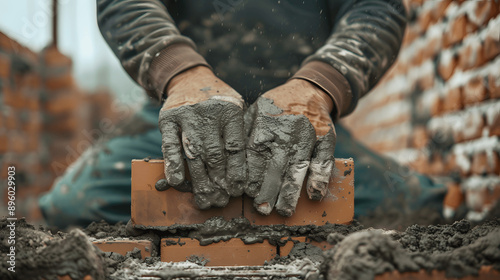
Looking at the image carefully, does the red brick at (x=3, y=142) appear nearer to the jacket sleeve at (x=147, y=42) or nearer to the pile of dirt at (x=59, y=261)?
the jacket sleeve at (x=147, y=42)

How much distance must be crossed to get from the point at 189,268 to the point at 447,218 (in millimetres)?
1929

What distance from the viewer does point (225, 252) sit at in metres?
1.37

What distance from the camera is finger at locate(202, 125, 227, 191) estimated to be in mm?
1358

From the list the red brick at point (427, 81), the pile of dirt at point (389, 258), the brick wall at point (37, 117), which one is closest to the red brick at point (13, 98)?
the brick wall at point (37, 117)

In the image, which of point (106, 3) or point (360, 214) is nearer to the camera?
point (106, 3)

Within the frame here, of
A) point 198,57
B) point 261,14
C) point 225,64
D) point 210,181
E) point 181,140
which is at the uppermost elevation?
point 261,14

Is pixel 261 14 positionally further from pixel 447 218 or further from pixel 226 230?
pixel 447 218

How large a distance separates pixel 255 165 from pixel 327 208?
0.86 feet

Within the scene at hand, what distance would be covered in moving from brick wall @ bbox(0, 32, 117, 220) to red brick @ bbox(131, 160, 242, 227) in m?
2.72

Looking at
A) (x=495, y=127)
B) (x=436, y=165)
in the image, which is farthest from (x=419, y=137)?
(x=495, y=127)

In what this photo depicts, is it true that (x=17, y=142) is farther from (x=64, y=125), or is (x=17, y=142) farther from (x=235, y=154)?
(x=235, y=154)

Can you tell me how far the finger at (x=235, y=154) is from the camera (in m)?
1.37

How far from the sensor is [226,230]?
4.60 ft

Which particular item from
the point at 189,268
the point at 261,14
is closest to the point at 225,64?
the point at 261,14
